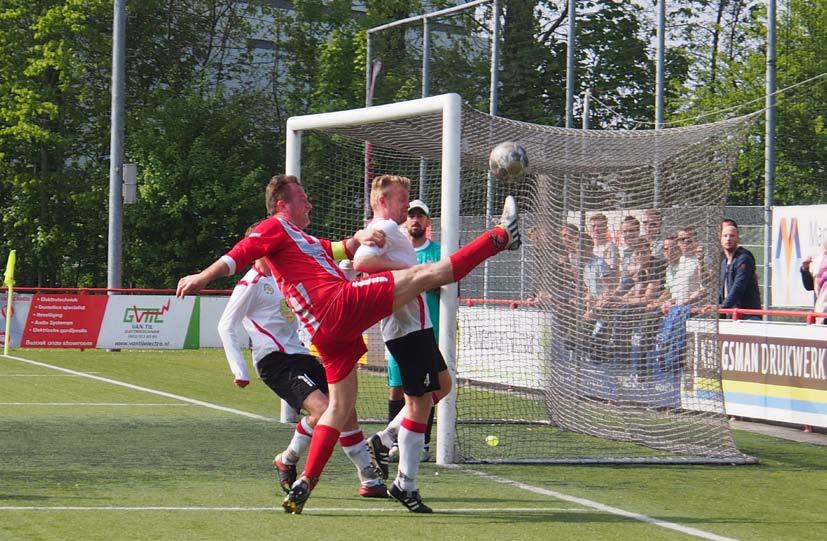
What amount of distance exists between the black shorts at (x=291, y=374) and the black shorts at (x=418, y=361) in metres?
0.55

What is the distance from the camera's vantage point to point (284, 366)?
339 inches

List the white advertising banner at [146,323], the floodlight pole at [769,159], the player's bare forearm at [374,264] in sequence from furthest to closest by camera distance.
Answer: the white advertising banner at [146,323], the floodlight pole at [769,159], the player's bare forearm at [374,264]

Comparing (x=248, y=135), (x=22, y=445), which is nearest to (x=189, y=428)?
(x=22, y=445)

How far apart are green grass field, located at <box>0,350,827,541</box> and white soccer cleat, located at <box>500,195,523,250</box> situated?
1.54m

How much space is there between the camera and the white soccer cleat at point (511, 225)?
283 inches

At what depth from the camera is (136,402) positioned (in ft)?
49.6

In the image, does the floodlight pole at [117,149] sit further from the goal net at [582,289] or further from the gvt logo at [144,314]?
the goal net at [582,289]

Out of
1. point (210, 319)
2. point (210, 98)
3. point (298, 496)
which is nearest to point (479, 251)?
point (298, 496)

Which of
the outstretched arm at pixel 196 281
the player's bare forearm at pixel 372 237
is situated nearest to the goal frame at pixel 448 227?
the player's bare forearm at pixel 372 237

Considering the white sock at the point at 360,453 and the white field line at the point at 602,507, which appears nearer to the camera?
the white field line at the point at 602,507

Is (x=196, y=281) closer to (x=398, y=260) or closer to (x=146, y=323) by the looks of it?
(x=398, y=260)

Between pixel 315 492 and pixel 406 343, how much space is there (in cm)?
115

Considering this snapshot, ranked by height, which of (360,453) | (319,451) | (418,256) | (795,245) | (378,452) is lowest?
(378,452)

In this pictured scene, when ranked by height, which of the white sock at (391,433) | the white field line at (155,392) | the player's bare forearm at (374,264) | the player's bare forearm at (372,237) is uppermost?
the player's bare forearm at (372,237)
